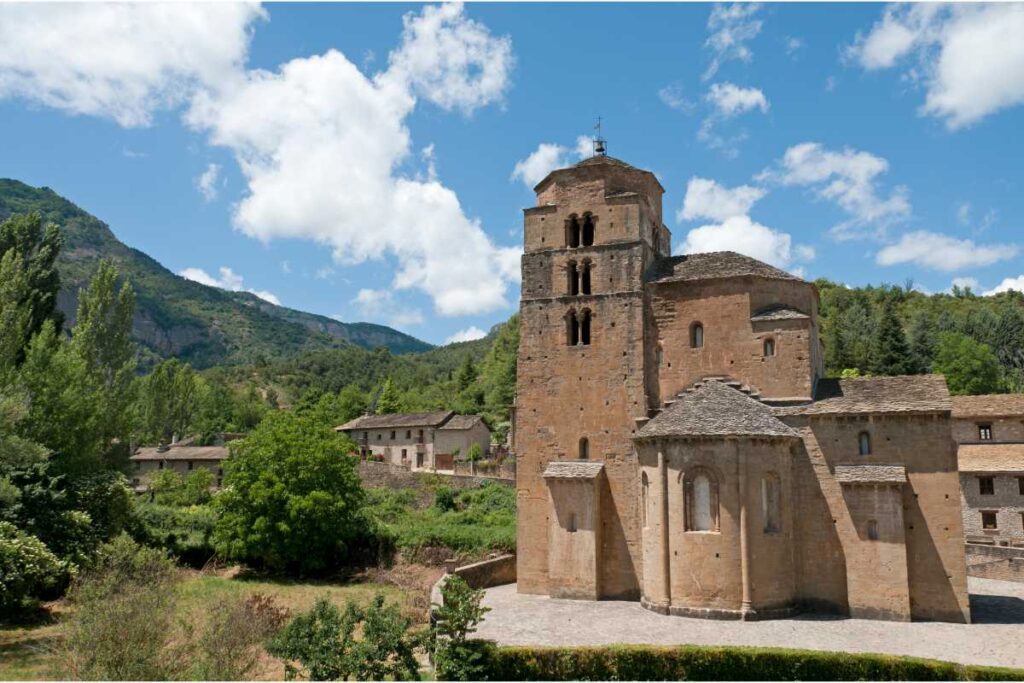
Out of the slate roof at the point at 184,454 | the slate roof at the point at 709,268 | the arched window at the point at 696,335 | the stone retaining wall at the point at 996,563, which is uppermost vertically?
the slate roof at the point at 709,268

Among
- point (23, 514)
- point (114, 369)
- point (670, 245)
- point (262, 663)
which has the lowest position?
point (262, 663)

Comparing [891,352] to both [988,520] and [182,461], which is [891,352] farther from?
[182,461]

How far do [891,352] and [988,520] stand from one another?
28.9 metres

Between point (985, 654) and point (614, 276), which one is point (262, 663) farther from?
point (985, 654)

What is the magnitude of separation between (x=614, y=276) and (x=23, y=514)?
80.7 ft

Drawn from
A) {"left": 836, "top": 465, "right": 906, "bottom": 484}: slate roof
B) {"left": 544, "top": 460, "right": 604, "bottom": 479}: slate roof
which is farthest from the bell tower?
{"left": 836, "top": 465, "right": 906, "bottom": 484}: slate roof

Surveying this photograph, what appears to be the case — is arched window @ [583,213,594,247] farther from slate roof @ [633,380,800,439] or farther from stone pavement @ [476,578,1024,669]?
stone pavement @ [476,578,1024,669]

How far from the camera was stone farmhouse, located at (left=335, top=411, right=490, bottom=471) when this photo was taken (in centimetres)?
6575

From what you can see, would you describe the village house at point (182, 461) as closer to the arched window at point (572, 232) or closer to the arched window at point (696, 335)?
the arched window at point (572, 232)

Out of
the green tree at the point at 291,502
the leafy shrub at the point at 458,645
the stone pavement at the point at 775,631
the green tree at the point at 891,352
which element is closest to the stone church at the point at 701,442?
the stone pavement at the point at 775,631

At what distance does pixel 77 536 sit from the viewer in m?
27.7

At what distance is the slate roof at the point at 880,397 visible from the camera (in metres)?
23.2

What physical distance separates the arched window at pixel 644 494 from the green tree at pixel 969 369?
51.6 metres

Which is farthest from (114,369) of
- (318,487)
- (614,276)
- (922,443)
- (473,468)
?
(922,443)
